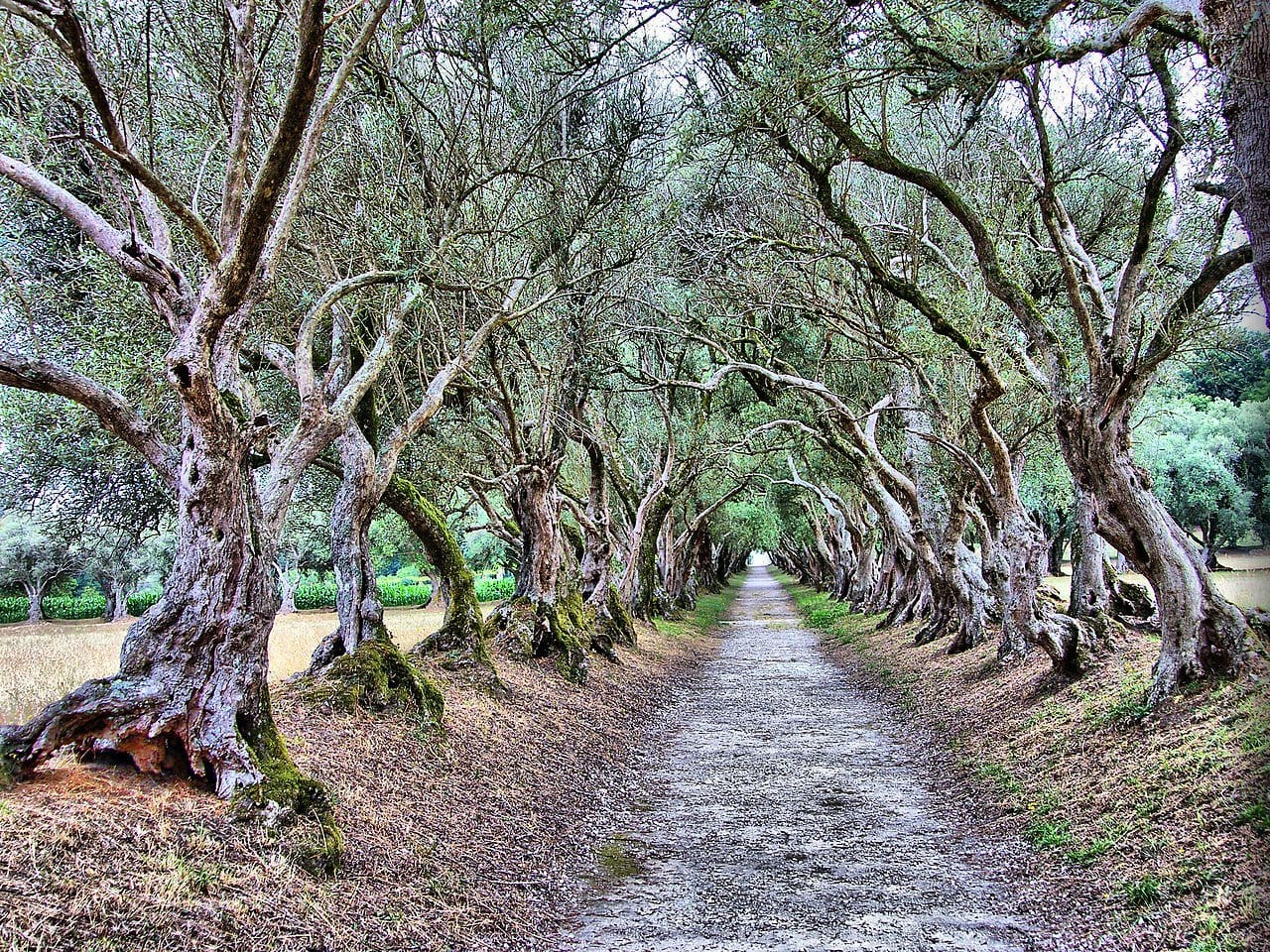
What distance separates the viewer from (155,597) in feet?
169

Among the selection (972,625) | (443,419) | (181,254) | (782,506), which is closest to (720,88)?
(181,254)

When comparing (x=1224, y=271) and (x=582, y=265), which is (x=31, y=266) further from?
(x=1224, y=271)

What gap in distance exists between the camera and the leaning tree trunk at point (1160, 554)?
26.2ft

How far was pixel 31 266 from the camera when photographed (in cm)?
956

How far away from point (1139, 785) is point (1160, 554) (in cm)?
280

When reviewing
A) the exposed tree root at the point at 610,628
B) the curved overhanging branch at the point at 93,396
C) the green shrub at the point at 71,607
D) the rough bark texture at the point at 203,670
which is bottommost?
the green shrub at the point at 71,607

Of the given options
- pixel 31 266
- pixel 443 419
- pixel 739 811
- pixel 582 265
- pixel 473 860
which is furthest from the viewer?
pixel 443 419

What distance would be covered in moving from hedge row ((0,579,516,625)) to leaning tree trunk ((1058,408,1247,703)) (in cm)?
3770

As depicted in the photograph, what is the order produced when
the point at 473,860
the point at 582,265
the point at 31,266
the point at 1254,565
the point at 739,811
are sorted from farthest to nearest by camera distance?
the point at 582,265, the point at 31,266, the point at 739,811, the point at 473,860, the point at 1254,565

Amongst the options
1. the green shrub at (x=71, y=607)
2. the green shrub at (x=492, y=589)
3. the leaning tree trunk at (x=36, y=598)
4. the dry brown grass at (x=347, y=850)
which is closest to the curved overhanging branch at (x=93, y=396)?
the dry brown grass at (x=347, y=850)

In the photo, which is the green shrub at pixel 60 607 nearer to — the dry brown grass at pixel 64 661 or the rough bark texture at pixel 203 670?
the dry brown grass at pixel 64 661

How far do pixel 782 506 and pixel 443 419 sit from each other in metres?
28.4

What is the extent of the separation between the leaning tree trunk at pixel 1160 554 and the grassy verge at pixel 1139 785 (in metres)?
0.33

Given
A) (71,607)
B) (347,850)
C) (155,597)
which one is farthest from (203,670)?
(71,607)
